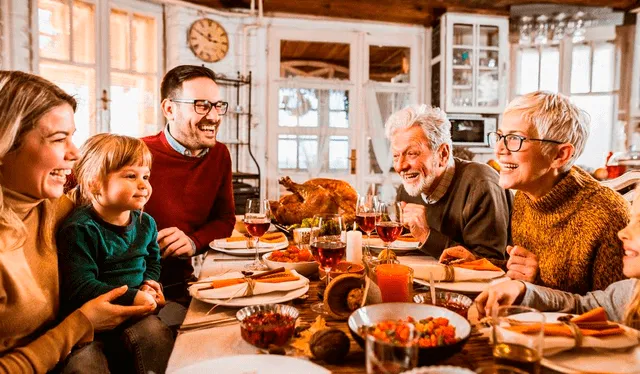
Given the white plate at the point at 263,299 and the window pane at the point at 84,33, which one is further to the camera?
the window pane at the point at 84,33

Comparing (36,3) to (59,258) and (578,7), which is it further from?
(578,7)

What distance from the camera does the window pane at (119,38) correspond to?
177 inches

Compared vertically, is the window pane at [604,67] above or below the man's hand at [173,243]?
above

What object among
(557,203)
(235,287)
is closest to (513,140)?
(557,203)

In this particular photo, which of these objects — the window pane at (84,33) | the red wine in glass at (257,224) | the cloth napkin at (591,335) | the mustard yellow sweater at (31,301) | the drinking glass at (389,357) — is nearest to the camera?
the drinking glass at (389,357)

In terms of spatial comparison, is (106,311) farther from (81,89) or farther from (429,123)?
(81,89)

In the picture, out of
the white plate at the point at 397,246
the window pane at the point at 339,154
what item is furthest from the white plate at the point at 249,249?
the window pane at the point at 339,154

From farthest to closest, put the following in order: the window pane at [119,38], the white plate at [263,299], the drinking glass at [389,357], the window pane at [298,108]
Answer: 1. the window pane at [298,108]
2. the window pane at [119,38]
3. the white plate at [263,299]
4. the drinking glass at [389,357]

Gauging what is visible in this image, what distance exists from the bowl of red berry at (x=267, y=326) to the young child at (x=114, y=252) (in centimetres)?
48

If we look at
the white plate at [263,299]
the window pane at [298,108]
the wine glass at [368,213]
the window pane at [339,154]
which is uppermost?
the window pane at [298,108]

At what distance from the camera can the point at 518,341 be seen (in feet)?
2.48

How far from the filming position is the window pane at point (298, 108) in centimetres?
552

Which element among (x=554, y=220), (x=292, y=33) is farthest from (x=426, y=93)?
(x=554, y=220)

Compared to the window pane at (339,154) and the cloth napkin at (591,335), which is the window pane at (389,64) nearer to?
the window pane at (339,154)
